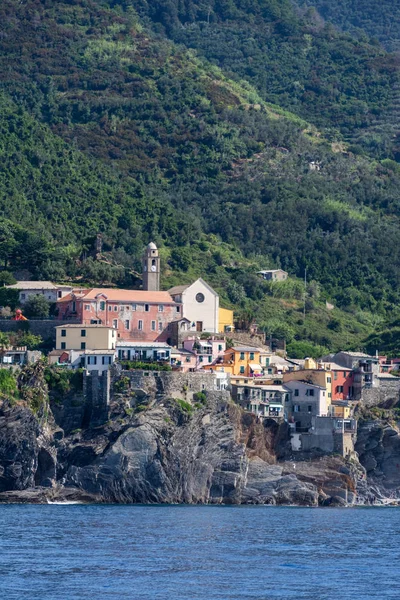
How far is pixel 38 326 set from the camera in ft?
443

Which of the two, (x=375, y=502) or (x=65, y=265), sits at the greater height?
(x=65, y=265)

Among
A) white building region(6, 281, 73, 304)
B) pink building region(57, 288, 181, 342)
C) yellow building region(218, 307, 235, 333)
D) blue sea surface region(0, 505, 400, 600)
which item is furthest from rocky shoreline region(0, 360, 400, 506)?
white building region(6, 281, 73, 304)

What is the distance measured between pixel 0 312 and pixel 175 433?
24.5 m

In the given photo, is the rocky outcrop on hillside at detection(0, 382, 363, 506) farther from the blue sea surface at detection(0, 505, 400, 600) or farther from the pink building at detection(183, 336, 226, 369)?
the pink building at detection(183, 336, 226, 369)

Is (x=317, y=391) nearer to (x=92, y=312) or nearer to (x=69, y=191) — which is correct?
(x=92, y=312)

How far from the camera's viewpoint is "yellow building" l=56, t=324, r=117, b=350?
130 metres

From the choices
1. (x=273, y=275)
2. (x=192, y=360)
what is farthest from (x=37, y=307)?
(x=273, y=275)

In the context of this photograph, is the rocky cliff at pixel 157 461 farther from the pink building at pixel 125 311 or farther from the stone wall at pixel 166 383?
the pink building at pixel 125 311

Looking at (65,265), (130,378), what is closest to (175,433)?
(130,378)

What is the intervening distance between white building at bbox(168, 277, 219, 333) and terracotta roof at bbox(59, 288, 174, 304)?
1655mm

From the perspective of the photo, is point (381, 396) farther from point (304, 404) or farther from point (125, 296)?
point (125, 296)

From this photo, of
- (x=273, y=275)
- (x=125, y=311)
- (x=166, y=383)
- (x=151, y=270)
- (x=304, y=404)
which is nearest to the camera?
(x=166, y=383)

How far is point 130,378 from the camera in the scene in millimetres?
124250

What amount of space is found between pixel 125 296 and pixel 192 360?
8.30 metres
